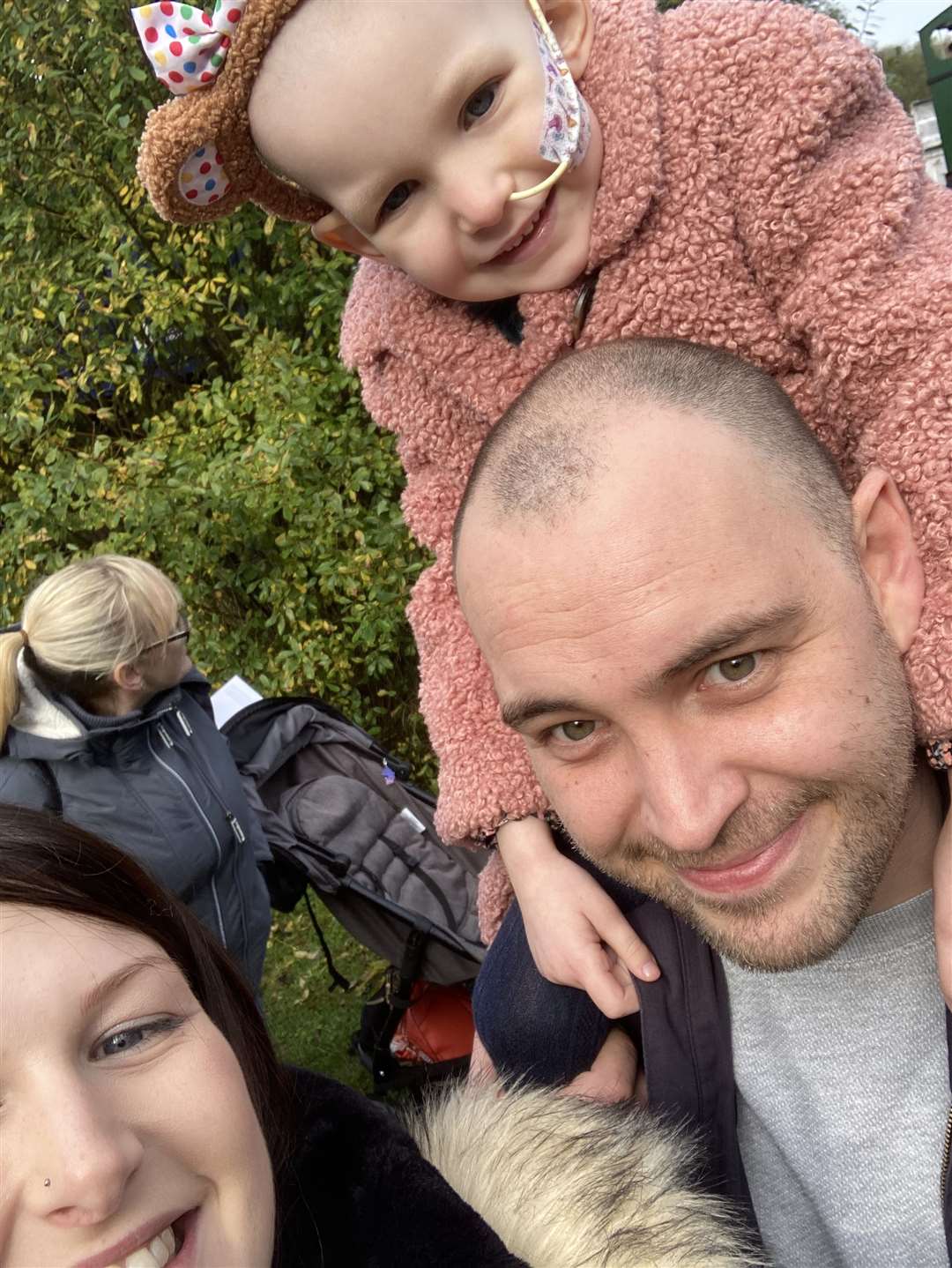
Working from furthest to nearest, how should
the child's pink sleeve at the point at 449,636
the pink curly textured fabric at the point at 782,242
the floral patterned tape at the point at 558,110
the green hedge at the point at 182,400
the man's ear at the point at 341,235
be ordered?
the green hedge at the point at 182,400 < the child's pink sleeve at the point at 449,636 < the man's ear at the point at 341,235 < the floral patterned tape at the point at 558,110 < the pink curly textured fabric at the point at 782,242

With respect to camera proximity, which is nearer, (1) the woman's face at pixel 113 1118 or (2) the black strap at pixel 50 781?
(1) the woman's face at pixel 113 1118

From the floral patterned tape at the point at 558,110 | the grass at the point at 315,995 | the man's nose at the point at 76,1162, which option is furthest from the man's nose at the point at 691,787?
the grass at the point at 315,995

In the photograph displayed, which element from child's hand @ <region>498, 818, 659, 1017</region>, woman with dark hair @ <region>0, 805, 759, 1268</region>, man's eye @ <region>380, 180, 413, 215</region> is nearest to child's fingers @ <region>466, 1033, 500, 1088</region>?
woman with dark hair @ <region>0, 805, 759, 1268</region>

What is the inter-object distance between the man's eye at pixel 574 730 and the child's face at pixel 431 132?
0.69 meters

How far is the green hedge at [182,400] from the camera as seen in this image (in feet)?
16.7

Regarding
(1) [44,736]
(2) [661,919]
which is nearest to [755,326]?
(2) [661,919]

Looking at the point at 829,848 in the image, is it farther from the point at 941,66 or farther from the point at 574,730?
the point at 941,66

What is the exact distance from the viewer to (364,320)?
2076mm

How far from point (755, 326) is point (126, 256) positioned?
171 inches

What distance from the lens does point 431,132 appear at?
1613 mm

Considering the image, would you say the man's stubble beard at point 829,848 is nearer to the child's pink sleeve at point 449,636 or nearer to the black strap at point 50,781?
the child's pink sleeve at point 449,636

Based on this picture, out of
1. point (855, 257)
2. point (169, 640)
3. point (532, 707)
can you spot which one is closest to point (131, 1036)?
point (532, 707)

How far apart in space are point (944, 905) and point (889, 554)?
0.48 m

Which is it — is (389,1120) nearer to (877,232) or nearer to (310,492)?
(877,232)
